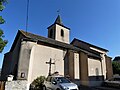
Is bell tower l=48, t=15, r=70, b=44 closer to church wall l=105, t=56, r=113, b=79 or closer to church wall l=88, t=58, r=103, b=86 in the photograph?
church wall l=88, t=58, r=103, b=86

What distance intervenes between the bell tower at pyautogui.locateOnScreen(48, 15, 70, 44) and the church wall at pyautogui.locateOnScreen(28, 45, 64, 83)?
9.66m

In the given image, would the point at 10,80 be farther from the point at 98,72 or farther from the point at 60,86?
the point at 98,72

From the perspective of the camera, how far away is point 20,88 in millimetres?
11875

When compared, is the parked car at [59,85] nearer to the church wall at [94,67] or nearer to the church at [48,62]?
the church at [48,62]

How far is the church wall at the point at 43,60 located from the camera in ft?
47.5

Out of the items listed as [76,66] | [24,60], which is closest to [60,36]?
[76,66]

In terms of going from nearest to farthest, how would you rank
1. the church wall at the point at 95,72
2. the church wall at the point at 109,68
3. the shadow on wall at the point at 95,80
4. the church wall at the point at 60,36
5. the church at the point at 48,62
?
1. the church at the point at 48,62
2. the shadow on wall at the point at 95,80
3. the church wall at the point at 95,72
4. the church wall at the point at 109,68
5. the church wall at the point at 60,36

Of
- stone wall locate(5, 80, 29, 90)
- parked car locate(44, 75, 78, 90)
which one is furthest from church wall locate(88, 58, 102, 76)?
stone wall locate(5, 80, 29, 90)

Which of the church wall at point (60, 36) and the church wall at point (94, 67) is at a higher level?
the church wall at point (60, 36)

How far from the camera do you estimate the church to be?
14.3m

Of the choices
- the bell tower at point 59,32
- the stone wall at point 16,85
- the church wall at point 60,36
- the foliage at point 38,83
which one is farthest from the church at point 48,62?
the bell tower at point 59,32

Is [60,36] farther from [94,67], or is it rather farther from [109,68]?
[109,68]

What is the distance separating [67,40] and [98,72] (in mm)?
11104

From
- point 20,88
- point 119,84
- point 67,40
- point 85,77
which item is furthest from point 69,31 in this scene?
point 20,88
